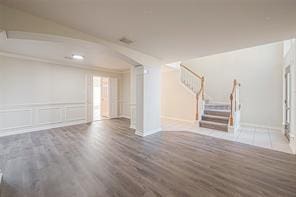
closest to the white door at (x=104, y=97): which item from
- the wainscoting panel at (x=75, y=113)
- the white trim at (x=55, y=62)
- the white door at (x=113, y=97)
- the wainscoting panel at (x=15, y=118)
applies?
the white door at (x=113, y=97)

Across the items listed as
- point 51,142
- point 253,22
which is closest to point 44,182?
point 51,142

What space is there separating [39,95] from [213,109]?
6576 millimetres

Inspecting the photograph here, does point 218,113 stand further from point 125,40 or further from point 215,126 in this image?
point 125,40

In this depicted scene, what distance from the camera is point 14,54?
450cm

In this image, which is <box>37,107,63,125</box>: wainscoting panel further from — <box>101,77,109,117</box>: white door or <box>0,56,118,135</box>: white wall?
<box>101,77,109,117</box>: white door

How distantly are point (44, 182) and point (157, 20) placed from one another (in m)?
3.07

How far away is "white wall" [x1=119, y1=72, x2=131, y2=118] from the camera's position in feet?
25.5

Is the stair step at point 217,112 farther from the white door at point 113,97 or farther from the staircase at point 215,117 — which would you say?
the white door at point 113,97

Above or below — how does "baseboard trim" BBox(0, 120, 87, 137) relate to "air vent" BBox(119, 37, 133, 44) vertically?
below

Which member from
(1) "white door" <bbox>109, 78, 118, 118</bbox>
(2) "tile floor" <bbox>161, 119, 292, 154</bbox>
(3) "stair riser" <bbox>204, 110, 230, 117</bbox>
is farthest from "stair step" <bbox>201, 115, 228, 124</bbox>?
(1) "white door" <bbox>109, 78, 118, 118</bbox>

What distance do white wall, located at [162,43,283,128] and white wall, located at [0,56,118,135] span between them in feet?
A: 14.6

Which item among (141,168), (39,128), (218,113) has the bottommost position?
(141,168)

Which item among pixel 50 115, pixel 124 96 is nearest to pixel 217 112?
pixel 124 96

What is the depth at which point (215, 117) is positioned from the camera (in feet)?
18.3
